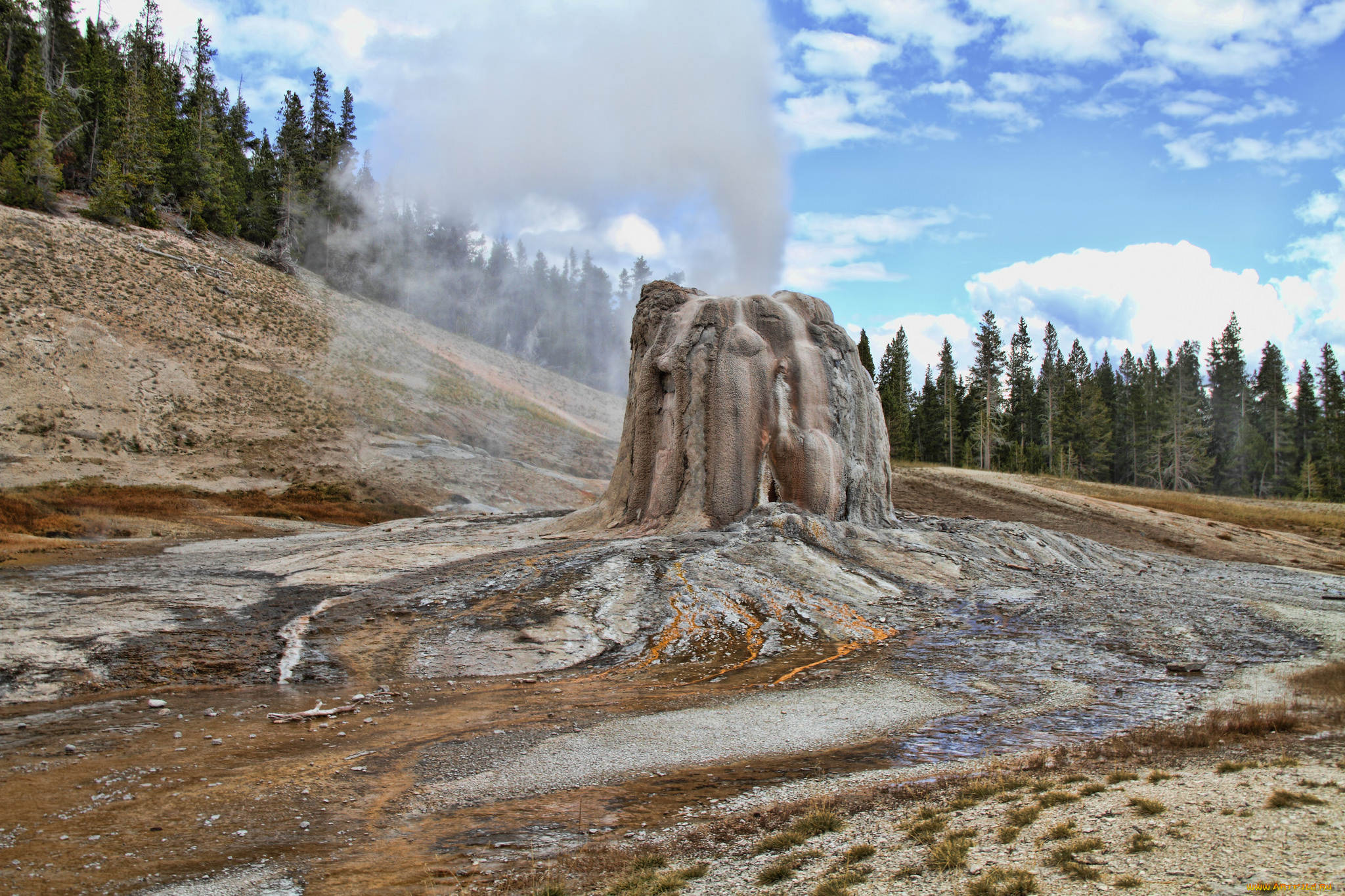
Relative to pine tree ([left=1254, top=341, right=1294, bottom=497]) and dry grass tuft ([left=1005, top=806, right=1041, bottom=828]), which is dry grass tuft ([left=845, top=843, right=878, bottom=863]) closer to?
dry grass tuft ([left=1005, top=806, right=1041, bottom=828])

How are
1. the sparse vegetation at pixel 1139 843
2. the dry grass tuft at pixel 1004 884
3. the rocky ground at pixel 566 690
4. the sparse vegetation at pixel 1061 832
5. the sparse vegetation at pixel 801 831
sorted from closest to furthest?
the dry grass tuft at pixel 1004 884 < the sparse vegetation at pixel 1139 843 < the sparse vegetation at pixel 1061 832 < the sparse vegetation at pixel 801 831 < the rocky ground at pixel 566 690

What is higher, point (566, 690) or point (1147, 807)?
point (1147, 807)

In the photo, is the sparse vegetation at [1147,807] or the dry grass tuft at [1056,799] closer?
the sparse vegetation at [1147,807]

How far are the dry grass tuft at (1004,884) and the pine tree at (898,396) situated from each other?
159 feet

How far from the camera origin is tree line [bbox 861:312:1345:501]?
202ft

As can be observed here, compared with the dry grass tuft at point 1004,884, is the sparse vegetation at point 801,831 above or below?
below

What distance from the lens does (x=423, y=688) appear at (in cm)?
1027

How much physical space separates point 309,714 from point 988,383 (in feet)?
205

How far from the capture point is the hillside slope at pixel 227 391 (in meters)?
33.3

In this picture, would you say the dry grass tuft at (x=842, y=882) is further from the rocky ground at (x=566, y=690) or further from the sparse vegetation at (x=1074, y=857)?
the sparse vegetation at (x=1074, y=857)

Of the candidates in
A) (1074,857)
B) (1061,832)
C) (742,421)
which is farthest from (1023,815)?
(742,421)

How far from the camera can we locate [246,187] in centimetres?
6475

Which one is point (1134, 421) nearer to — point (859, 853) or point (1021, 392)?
point (1021, 392)

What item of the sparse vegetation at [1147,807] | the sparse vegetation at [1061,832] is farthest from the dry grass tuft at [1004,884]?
the sparse vegetation at [1147,807]
